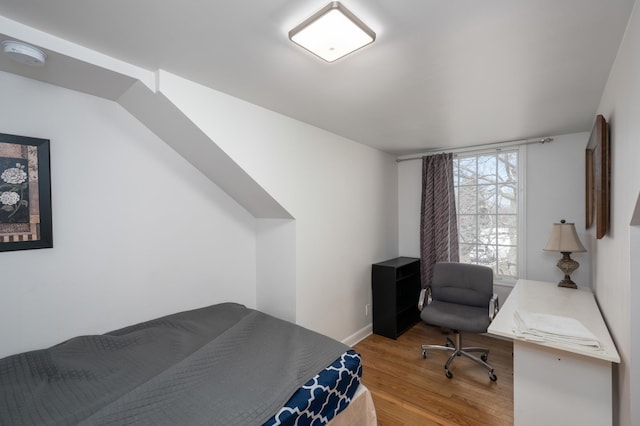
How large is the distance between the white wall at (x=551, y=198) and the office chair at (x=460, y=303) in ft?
2.43

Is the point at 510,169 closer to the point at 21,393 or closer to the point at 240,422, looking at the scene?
the point at 240,422

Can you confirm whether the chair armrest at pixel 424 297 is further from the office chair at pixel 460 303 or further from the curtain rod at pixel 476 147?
the curtain rod at pixel 476 147

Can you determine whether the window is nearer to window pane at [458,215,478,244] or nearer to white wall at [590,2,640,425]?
window pane at [458,215,478,244]

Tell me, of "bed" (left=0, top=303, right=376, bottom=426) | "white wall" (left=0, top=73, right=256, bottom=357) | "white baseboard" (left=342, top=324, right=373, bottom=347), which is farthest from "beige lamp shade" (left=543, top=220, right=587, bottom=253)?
"white wall" (left=0, top=73, right=256, bottom=357)

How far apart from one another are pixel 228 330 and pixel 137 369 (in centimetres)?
54

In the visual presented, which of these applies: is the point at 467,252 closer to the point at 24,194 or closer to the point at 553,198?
the point at 553,198

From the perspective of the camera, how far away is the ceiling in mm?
1178

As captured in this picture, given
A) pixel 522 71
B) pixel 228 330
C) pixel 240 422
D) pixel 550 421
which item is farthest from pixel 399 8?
pixel 550 421

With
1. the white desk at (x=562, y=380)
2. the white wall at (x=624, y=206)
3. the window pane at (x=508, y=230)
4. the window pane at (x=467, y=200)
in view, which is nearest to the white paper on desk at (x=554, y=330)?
the white desk at (x=562, y=380)

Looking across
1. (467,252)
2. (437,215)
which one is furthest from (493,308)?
(437,215)

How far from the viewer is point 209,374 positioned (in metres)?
1.45

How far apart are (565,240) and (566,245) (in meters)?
0.05

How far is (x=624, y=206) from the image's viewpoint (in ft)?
4.56

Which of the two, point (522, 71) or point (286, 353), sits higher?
point (522, 71)
